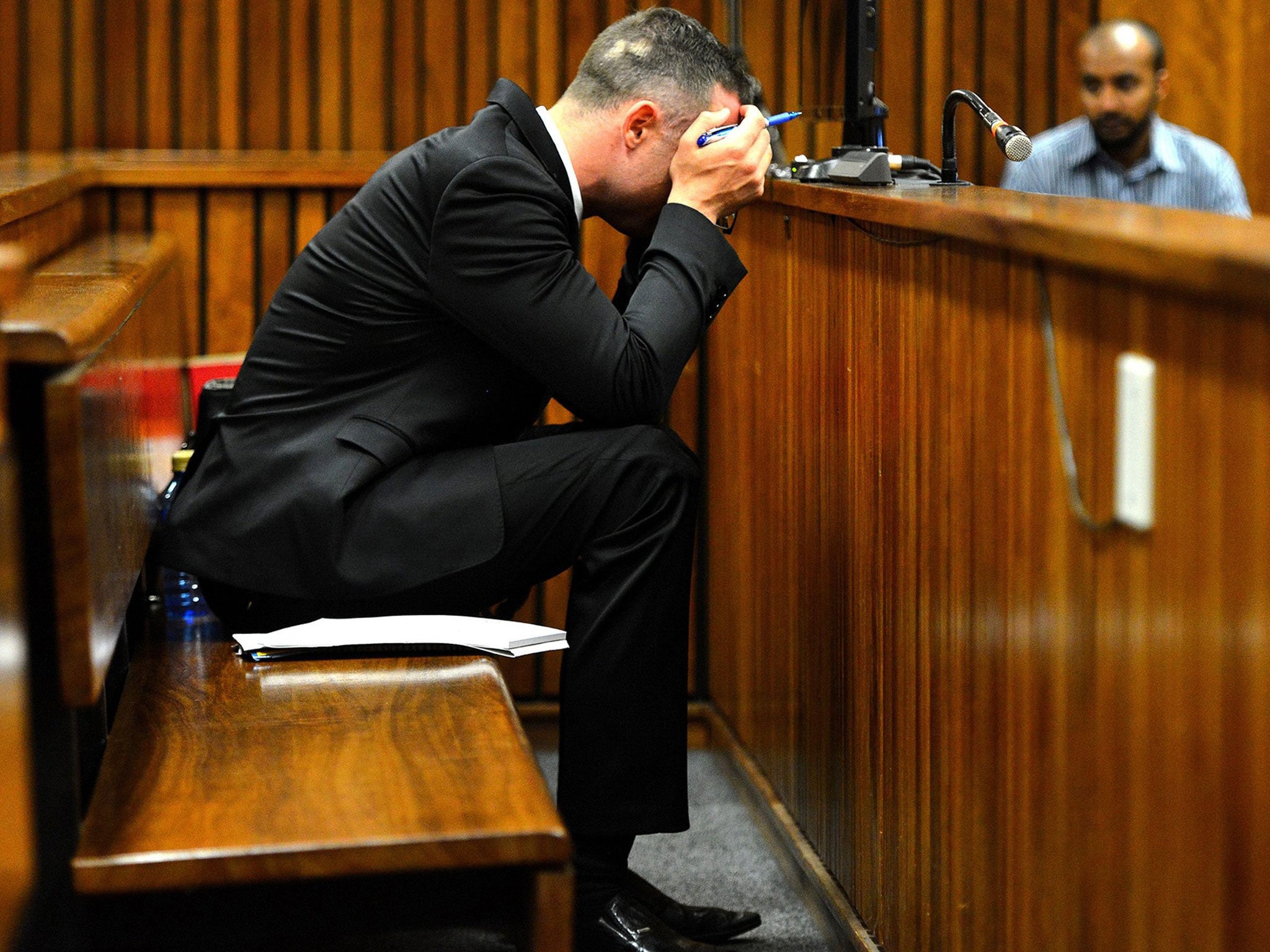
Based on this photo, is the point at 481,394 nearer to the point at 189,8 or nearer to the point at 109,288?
the point at 109,288

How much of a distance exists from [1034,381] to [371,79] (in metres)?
2.08

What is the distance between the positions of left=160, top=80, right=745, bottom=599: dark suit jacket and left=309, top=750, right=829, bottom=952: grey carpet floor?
512mm

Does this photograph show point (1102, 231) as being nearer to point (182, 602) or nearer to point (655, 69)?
point (655, 69)

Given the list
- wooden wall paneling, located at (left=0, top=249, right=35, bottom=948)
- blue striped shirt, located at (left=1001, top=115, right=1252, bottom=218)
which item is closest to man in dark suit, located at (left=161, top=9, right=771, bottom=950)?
wooden wall paneling, located at (left=0, top=249, right=35, bottom=948)

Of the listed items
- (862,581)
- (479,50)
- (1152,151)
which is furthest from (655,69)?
(1152,151)

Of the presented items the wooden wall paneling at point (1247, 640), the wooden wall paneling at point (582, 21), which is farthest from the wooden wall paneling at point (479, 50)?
the wooden wall paneling at point (1247, 640)

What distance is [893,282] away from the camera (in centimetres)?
174

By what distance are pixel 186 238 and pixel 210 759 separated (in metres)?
1.67

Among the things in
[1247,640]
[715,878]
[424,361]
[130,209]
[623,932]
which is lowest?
[715,878]

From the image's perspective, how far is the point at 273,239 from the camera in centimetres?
300

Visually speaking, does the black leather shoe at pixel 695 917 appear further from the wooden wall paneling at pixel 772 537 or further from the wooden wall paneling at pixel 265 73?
the wooden wall paneling at pixel 265 73

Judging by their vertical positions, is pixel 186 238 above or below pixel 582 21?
below

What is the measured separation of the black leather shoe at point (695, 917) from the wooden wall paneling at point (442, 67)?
5.42 ft

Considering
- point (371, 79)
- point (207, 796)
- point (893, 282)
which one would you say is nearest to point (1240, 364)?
point (893, 282)
